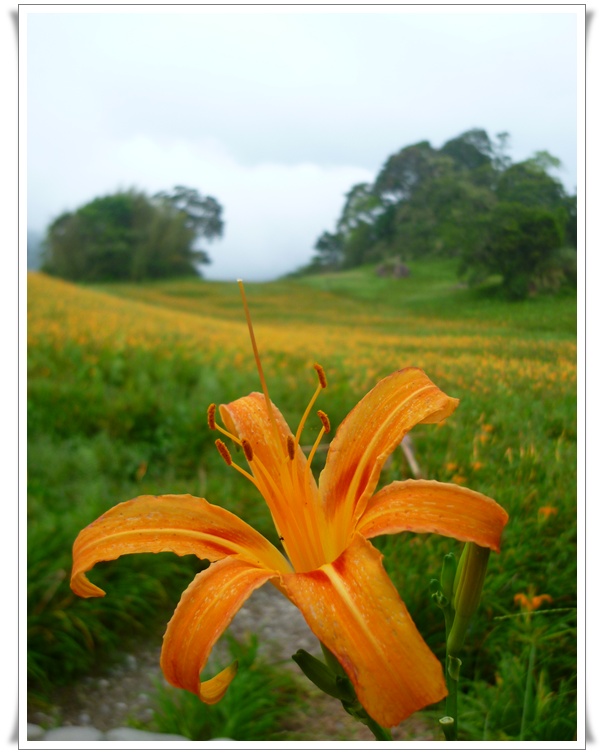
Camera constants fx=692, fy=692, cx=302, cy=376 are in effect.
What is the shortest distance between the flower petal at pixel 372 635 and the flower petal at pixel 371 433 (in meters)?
0.10

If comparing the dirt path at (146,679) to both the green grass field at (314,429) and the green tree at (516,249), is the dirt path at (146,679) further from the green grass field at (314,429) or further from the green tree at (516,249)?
the green tree at (516,249)

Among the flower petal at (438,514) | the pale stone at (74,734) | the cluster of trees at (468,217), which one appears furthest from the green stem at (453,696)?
the cluster of trees at (468,217)

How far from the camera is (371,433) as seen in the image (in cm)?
68

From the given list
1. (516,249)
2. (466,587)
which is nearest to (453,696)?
(466,587)

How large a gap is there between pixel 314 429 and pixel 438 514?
58 centimetres

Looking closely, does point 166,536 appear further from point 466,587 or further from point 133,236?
point 133,236

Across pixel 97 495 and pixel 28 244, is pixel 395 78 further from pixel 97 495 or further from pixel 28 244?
pixel 97 495

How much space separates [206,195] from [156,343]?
0.99 feet

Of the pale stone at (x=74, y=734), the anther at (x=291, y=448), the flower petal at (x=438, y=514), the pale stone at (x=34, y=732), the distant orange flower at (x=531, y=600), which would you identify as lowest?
the pale stone at (x=34, y=732)

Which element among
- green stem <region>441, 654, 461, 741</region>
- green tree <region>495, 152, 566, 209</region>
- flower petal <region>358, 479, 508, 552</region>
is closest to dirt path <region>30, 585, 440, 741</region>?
green stem <region>441, 654, 461, 741</region>

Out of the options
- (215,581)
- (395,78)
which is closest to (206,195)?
(395,78)

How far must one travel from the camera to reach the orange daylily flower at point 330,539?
49 centimetres

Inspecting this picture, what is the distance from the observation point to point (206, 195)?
131 centimetres
